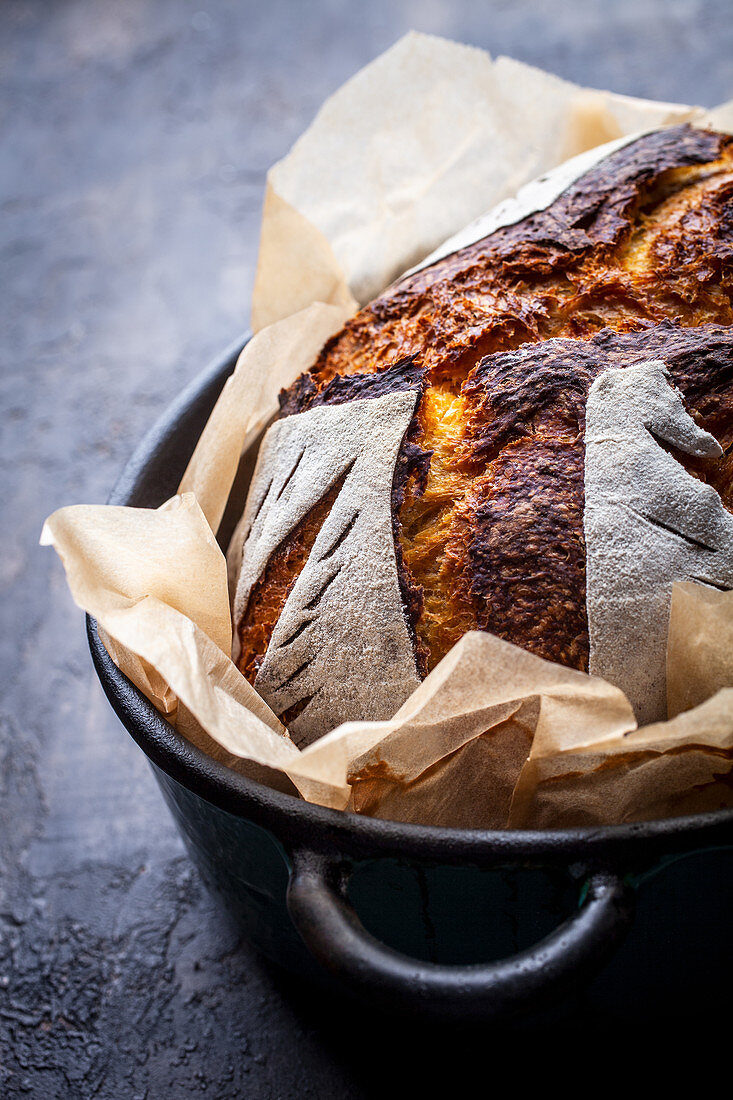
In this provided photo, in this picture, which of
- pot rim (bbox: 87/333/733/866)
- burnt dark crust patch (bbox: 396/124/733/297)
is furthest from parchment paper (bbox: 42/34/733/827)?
burnt dark crust patch (bbox: 396/124/733/297)

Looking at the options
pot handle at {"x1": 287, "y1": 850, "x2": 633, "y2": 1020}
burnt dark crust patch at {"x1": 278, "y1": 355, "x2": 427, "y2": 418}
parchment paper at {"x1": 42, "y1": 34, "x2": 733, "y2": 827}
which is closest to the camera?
pot handle at {"x1": 287, "y1": 850, "x2": 633, "y2": 1020}

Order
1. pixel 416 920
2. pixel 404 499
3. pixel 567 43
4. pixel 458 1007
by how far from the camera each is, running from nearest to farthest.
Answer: pixel 458 1007 < pixel 416 920 < pixel 404 499 < pixel 567 43

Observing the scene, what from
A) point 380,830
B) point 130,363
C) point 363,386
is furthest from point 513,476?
point 130,363

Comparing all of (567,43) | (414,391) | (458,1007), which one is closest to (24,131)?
(567,43)

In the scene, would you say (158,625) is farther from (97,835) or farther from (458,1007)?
(97,835)

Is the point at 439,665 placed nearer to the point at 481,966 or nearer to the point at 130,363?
the point at 481,966

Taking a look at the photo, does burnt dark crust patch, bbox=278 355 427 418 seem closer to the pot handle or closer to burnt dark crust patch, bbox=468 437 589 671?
burnt dark crust patch, bbox=468 437 589 671

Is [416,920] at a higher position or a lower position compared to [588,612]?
lower

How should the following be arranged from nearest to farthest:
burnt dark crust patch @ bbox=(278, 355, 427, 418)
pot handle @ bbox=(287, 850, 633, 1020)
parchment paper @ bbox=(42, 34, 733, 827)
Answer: pot handle @ bbox=(287, 850, 633, 1020) → parchment paper @ bbox=(42, 34, 733, 827) → burnt dark crust patch @ bbox=(278, 355, 427, 418)
